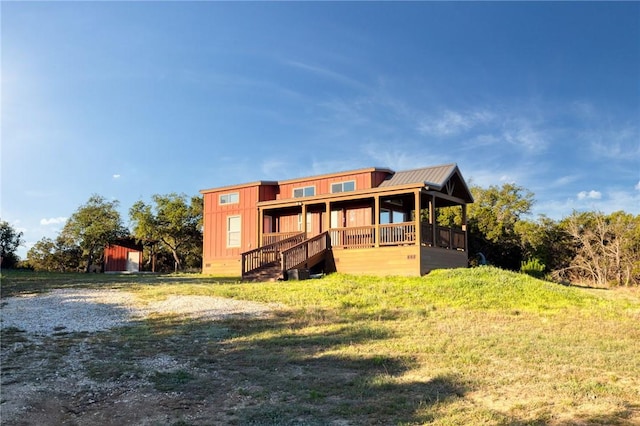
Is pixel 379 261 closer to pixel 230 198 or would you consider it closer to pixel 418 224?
pixel 418 224

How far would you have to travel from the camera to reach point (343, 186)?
22.5m

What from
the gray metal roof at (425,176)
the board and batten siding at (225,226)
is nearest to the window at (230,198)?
the board and batten siding at (225,226)

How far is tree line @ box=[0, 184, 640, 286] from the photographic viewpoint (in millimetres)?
27312

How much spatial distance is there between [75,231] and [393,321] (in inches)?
1366

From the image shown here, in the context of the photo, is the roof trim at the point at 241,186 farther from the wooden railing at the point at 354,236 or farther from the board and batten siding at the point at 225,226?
the wooden railing at the point at 354,236

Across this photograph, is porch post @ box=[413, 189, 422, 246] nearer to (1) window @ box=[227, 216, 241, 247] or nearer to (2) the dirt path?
(2) the dirt path

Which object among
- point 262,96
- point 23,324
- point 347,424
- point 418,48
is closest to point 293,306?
point 23,324

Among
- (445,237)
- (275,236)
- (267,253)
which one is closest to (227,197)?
(275,236)

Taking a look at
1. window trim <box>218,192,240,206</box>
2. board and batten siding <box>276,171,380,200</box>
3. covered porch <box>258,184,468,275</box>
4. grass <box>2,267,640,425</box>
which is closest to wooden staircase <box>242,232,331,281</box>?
covered porch <box>258,184,468,275</box>

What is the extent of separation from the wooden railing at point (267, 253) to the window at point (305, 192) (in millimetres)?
2241

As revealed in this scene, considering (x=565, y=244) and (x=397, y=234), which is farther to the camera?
(x=565, y=244)

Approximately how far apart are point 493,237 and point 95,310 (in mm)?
22142

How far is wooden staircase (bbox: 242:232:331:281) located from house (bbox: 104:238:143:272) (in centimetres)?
2039

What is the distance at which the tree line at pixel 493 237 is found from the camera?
27312 millimetres
